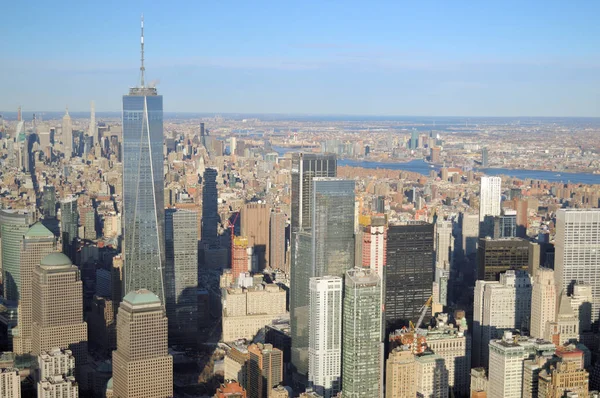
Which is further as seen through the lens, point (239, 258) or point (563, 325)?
point (239, 258)

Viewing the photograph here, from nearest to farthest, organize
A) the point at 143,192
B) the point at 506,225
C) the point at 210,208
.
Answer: the point at 143,192 → the point at 506,225 → the point at 210,208

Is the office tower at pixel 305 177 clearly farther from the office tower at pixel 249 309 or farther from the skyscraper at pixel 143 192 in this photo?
the skyscraper at pixel 143 192

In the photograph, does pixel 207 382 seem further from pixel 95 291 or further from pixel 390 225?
pixel 390 225

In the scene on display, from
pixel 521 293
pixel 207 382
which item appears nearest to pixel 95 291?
pixel 207 382

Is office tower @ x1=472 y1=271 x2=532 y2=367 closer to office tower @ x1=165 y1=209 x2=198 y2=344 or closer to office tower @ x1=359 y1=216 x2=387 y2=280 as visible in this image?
office tower @ x1=359 y1=216 x2=387 y2=280

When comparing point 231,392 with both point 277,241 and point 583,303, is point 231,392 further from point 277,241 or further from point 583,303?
point 277,241

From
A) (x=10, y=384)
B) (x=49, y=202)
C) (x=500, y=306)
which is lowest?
(x=10, y=384)

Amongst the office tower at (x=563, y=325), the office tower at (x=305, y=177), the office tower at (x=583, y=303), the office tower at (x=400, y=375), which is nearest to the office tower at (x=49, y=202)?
the office tower at (x=305, y=177)

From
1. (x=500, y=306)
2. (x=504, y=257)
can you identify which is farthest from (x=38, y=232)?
(x=504, y=257)
